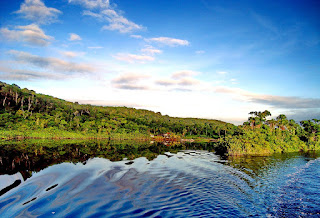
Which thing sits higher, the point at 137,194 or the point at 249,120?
the point at 249,120

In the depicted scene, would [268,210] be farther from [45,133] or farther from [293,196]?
[45,133]

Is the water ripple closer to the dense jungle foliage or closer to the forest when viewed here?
the forest

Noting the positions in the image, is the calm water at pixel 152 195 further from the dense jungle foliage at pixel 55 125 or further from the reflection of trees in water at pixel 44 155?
the dense jungle foliage at pixel 55 125

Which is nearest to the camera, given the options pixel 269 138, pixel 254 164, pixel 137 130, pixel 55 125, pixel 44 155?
pixel 254 164

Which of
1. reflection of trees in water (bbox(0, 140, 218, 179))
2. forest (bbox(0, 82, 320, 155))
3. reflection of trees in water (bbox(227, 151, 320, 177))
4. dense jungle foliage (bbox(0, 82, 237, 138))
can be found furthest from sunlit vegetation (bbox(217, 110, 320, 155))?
dense jungle foliage (bbox(0, 82, 237, 138))

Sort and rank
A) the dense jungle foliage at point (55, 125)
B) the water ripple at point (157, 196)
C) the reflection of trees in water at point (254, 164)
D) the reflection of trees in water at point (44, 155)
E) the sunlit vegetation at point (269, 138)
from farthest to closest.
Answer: the dense jungle foliage at point (55, 125) → the sunlit vegetation at point (269, 138) → the reflection of trees in water at point (254, 164) → the reflection of trees in water at point (44, 155) → the water ripple at point (157, 196)

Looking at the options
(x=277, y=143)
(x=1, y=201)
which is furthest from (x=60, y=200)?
(x=277, y=143)

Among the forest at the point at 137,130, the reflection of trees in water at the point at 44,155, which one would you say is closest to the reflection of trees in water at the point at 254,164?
the forest at the point at 137,130

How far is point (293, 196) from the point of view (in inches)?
551

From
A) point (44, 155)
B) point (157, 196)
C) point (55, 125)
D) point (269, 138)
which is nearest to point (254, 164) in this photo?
point (157, 196)

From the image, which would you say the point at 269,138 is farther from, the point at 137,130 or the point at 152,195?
the point at 137,130

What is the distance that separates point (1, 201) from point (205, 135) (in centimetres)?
12994

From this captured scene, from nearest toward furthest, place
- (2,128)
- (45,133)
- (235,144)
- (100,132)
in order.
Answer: (235,144), (2,128), (45,133), (100,132)

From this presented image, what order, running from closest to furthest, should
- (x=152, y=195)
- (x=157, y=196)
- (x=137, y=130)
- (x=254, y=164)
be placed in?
(x=157, y=196) < (x=152, y=195) < (x=254, y=164) < (x=137, y=130)
